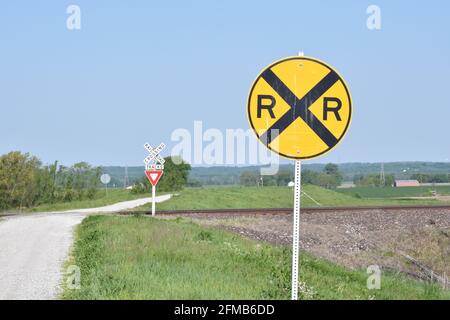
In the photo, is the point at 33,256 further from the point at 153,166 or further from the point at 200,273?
the point at 153,166

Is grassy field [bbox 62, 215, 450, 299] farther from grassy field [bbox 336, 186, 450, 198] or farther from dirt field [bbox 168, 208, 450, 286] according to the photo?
grassy field [bbox 336, 186, 450, 198]

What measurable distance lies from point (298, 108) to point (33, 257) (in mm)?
9325

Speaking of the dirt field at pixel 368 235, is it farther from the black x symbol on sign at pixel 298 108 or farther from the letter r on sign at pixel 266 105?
the letter r on sign at pixel 266 105

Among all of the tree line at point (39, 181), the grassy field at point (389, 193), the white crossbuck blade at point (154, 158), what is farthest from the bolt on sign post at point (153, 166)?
the grassy field at point (389, 193)

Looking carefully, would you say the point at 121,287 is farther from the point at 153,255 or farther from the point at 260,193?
the point at 260,193

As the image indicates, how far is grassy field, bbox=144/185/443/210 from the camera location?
4669 cm

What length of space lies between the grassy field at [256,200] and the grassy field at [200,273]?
24706 mm

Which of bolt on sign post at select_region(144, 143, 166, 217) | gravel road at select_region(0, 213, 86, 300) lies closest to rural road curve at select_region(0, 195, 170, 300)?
gravel road at select_region(0, 213, 86, 300)

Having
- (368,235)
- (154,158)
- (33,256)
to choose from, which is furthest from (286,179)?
(33,256)

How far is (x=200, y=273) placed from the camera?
11156mm

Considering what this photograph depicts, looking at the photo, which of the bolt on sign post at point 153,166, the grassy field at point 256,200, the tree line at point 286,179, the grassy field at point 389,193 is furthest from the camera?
the tree line at point 286,179

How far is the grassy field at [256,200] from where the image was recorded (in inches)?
1838
